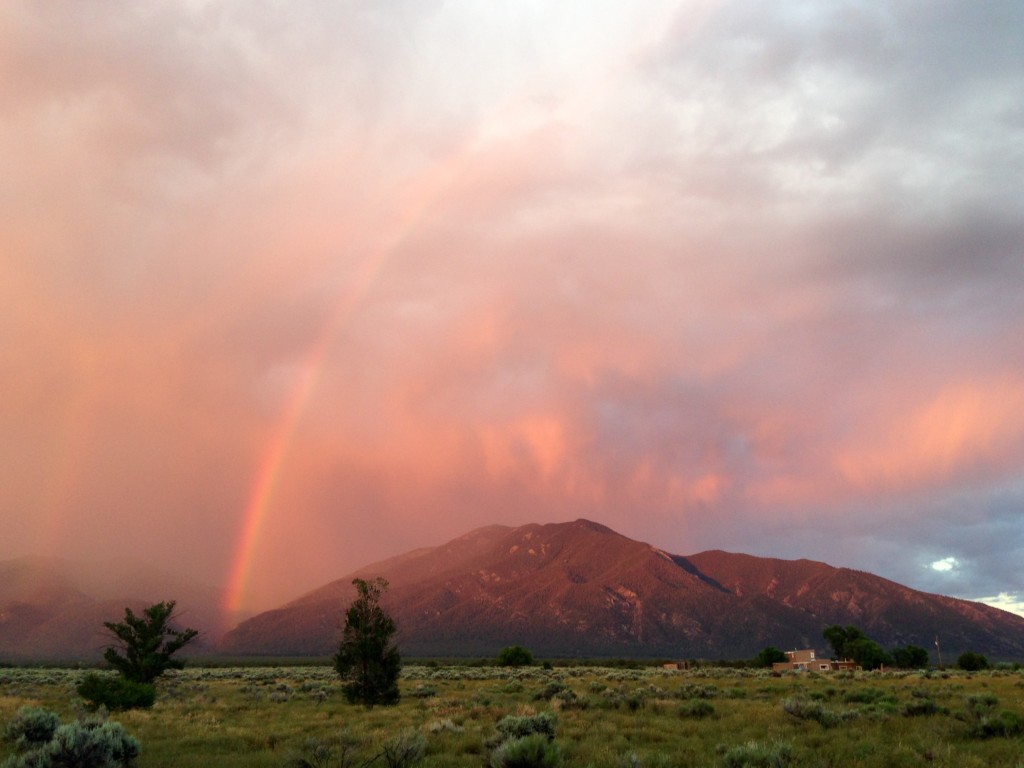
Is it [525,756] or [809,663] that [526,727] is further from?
[809,663]

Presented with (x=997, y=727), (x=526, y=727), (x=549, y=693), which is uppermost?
(x=526, y=727)

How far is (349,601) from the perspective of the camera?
105 feet

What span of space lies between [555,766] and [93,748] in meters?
7.70

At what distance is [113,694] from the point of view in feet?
85.3

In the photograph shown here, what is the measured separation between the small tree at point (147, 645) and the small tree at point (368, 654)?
777 cm

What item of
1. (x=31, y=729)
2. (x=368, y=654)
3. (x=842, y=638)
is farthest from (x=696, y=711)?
(x=842, y=638)

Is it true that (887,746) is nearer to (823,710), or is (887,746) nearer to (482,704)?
(823,710)

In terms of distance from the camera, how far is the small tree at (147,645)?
31.4m

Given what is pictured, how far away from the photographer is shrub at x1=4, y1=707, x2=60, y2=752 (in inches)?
578

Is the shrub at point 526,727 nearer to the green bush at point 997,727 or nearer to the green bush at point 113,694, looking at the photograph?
the green bush at point 997,727

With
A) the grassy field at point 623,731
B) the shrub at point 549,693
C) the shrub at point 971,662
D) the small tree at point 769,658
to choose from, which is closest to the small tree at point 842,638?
the small tree at point 769,658

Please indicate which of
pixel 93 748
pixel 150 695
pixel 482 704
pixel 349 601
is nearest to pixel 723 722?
pixel 482 704

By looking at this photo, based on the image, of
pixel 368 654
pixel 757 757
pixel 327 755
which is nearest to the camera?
pixel 757 757

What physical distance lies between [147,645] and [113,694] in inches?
243
